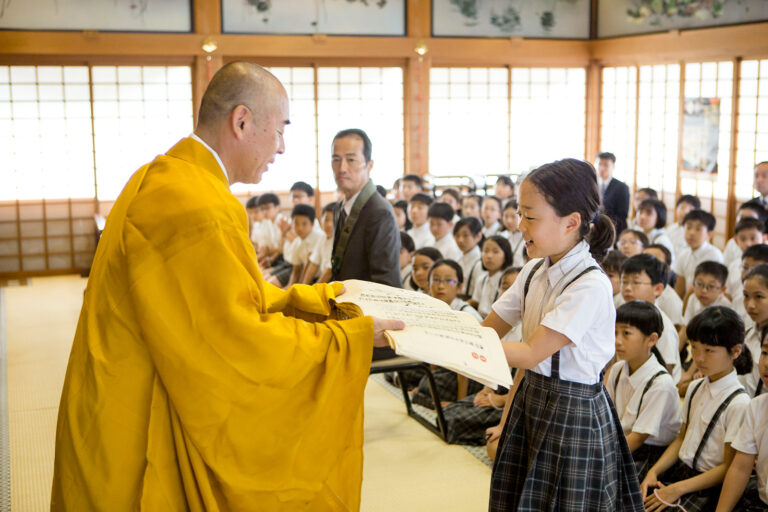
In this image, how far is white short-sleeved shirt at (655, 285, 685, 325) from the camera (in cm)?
491

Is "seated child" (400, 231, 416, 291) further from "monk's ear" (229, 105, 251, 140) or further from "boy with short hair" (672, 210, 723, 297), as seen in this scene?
"monk's ear" (229, 105, 251, 140)

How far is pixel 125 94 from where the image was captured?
933cm

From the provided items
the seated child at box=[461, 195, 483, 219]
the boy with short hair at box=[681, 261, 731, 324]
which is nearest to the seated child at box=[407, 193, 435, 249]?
the seated child at box=[461, 195, 483, 219]

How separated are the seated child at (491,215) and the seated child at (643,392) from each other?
12.2ft

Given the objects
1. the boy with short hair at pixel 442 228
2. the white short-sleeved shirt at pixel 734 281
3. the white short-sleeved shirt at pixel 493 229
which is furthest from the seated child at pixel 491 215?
the white short-sleeved shirt at pixel 734 281

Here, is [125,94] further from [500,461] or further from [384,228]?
[500,461]

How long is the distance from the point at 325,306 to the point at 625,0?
886 centimetres

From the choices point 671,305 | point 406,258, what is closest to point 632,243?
point 671,305

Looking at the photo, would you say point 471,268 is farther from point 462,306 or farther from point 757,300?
point 757,300

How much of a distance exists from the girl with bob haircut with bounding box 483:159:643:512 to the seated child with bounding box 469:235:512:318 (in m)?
2.98

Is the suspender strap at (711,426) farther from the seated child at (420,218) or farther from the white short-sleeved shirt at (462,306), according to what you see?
the seated child at (420,218)

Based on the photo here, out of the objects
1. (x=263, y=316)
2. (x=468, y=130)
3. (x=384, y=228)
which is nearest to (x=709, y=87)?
(x=468, y=130)

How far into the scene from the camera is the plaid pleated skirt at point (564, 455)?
208 cm

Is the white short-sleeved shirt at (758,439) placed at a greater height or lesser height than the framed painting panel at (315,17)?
lesser
